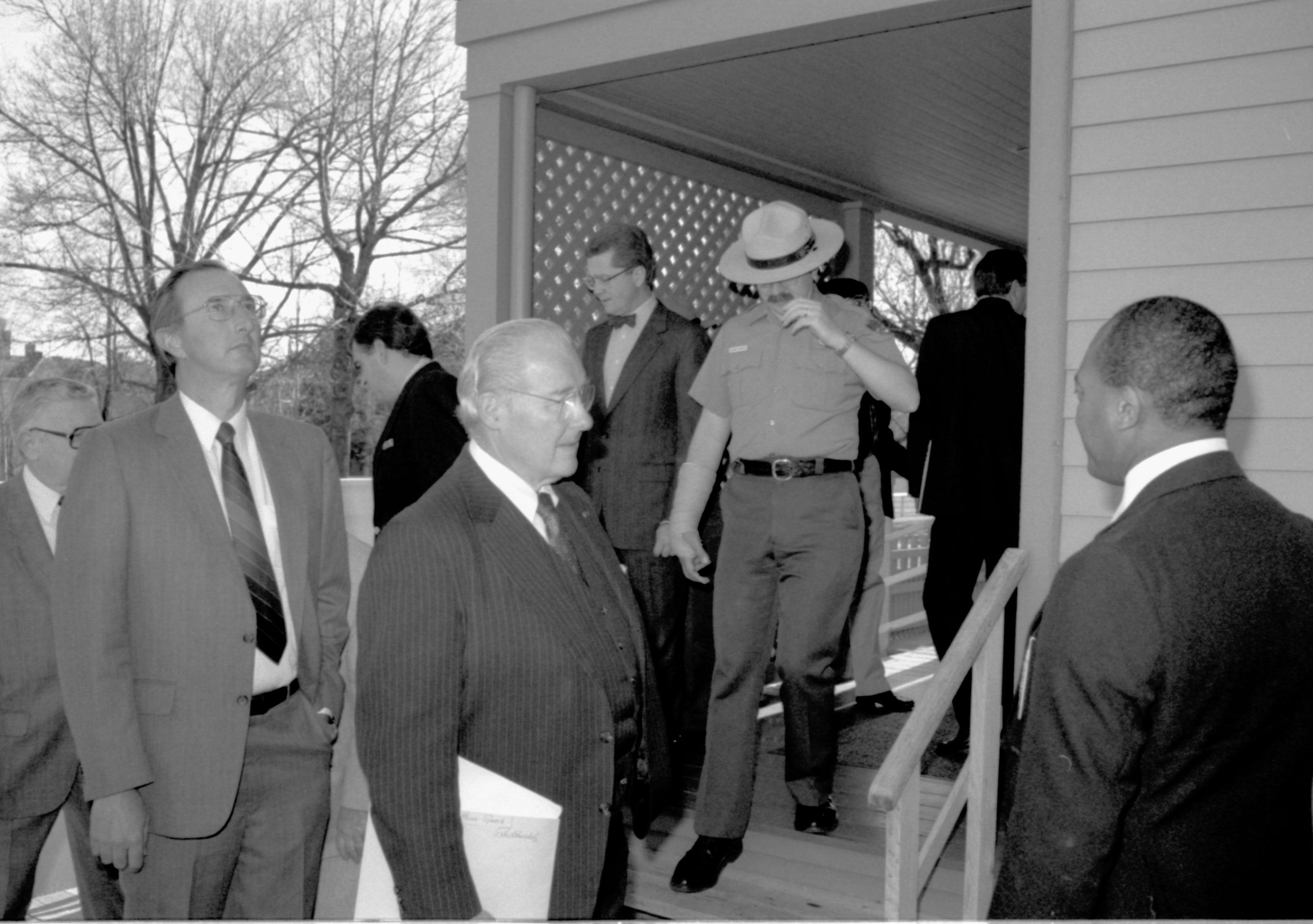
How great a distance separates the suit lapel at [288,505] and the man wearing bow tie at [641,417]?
1.56 metres

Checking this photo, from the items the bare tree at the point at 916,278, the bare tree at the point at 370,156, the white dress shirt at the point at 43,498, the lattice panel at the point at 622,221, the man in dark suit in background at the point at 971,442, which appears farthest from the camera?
the bare tree at the point at 916,278

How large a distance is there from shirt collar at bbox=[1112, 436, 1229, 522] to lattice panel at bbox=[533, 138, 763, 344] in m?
3.47

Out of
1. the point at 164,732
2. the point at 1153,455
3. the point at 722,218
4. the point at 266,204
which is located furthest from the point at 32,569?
the point at 266,204

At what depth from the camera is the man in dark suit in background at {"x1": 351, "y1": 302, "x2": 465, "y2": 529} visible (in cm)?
391

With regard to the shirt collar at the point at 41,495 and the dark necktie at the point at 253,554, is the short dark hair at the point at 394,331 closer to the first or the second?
the shirt collar at the point at 41,495

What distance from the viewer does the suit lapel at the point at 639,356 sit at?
4070 millimetres

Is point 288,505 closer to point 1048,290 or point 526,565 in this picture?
point 526,565

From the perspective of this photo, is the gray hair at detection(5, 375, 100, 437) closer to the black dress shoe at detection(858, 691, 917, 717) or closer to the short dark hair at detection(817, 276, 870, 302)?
the short dark hair at detection(817, 276, 870, 302)

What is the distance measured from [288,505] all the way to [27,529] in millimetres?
856

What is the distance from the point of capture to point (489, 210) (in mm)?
4777

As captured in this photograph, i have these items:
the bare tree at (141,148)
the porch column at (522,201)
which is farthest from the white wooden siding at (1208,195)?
the bare tree at (141,148)

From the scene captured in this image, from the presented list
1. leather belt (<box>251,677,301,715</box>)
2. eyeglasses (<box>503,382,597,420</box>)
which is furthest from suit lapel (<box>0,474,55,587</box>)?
eyeglasses (<box>503,382,597,420</box>)

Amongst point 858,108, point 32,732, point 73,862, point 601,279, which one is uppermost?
point 858,108

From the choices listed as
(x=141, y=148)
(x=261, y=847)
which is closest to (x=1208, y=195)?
(x=261, y=847)
